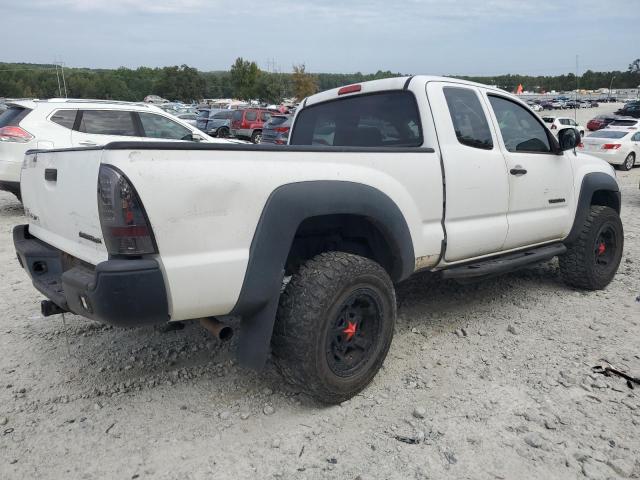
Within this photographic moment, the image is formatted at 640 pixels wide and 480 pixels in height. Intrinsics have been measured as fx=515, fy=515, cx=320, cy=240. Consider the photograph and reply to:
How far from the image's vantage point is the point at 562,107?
7275 centimetres

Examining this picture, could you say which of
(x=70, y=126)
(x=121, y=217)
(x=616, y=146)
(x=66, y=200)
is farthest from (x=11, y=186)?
(x=616, y=146)

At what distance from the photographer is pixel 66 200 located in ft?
8.52

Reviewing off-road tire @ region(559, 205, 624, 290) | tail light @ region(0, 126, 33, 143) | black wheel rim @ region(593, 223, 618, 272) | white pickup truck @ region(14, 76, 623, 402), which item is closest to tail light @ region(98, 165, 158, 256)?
white pickup truck @ region(14, 76, 623, 402)

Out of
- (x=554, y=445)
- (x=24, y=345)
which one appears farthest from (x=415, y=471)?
(x=24, y=345)

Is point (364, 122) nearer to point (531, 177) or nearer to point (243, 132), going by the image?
point (531, 177)

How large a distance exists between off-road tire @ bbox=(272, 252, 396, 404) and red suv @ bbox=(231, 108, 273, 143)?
20.8 meters

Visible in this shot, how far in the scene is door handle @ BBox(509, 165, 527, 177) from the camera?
12.8 feet

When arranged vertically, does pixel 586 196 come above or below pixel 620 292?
above

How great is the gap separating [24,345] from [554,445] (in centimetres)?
350

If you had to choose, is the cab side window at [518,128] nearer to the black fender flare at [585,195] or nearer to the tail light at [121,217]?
the black fender flare at [585,195]

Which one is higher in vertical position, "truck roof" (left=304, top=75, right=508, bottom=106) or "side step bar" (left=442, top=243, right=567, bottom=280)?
"truck roof" (left=304, top=75, right=508, bottom=106)

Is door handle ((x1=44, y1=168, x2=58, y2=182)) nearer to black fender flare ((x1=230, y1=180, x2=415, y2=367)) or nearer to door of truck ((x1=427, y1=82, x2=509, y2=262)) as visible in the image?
black fender flare ((x1=230, y1=180, x2=415, y2=367))

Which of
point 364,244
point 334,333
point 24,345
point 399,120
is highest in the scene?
point 399,120

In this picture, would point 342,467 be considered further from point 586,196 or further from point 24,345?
point 586,196
